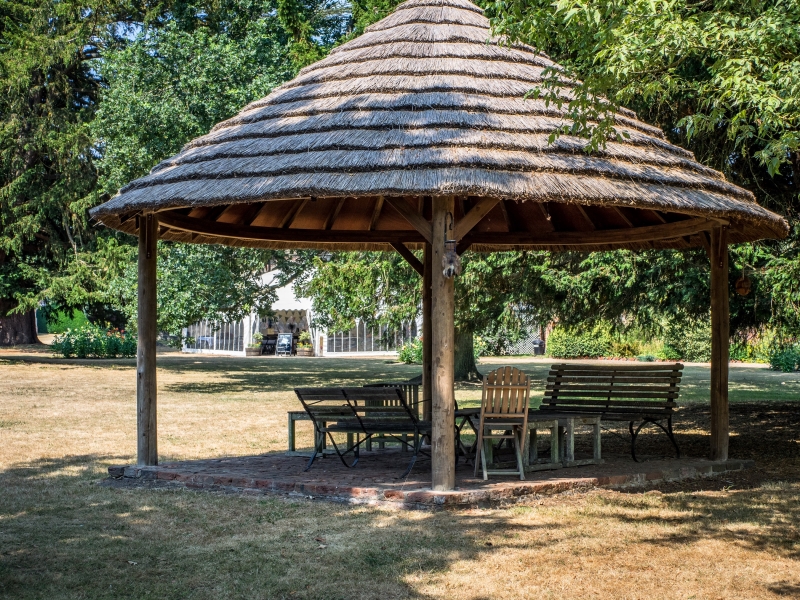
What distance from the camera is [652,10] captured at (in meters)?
7.14

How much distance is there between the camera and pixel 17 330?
44.1m

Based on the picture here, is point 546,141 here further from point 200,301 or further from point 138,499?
point 200,301

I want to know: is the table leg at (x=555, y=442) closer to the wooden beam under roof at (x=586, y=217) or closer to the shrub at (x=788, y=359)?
the wooden beam under roof at (x=586, y=217)

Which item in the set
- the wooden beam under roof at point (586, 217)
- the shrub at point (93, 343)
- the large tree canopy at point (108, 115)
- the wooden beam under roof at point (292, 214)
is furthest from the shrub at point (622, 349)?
the wooden beam under roof at point (292, 214)

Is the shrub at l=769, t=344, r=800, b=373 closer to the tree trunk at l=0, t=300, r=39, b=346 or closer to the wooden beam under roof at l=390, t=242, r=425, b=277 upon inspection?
the wooden beam under roof at l=390, t=242, r=425, b=277

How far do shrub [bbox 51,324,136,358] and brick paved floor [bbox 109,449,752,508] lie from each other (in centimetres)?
2797

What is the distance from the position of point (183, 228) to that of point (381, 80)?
2919 mm

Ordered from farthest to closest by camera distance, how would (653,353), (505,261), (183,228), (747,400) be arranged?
(653,353)
(747,400)
(505,261)
(183,228)

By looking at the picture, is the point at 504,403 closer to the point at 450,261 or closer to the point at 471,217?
the point at 450,261

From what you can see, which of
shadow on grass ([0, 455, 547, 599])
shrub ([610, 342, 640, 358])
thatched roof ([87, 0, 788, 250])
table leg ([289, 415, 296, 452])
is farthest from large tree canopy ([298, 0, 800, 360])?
shrub ([610, 342, 640, 358])

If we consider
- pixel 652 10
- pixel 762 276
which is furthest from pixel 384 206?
pixel 652 10

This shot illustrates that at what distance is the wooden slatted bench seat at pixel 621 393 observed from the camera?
11.1 metres

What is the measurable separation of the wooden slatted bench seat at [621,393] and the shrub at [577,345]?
2747 cm

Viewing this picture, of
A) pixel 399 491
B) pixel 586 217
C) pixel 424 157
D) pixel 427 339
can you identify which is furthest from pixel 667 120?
pixel 399 491
